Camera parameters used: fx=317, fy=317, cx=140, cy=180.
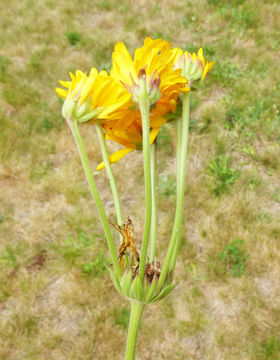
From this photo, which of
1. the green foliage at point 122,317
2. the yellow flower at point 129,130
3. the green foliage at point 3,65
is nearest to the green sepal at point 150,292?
→ the yellow flower at point 129,130

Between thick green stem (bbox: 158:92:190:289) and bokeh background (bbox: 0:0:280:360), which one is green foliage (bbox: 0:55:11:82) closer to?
bokeh background (bbox: 0:0:280:360)

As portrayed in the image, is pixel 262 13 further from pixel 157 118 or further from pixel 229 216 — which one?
pixel 157 118

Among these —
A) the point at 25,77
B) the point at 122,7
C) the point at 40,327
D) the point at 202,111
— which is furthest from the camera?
the point at 122,7

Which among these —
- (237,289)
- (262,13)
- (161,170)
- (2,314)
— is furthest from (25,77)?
(237,289)

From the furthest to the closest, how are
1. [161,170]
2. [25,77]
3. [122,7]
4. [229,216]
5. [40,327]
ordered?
[122,7] < [25,77] < [161,170] < [229,216] < [40,327]

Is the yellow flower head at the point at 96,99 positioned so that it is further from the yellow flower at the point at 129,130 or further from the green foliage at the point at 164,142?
the green foliage at the point at 164,142

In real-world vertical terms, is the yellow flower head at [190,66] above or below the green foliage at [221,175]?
above

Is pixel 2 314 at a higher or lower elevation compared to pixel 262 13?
lower

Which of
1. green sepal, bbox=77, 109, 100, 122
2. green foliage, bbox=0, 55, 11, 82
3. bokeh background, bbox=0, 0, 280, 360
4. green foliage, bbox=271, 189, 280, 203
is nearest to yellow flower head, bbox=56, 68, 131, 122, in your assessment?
green sepal, bbox=77, 109, 100, 122
